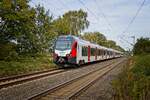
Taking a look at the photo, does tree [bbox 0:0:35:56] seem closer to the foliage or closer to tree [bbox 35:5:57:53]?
tree [bbox 35:5:57:53]

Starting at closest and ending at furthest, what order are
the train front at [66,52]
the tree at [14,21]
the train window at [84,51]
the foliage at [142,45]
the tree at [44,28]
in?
the train front at [66,52], the tree at [14,21], the train window at [84,51], the tree at [44,28], the foliage at [142,45]

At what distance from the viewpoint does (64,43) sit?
28516mm

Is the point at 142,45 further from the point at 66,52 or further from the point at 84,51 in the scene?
the point at 66,52

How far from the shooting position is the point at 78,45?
1148 inches

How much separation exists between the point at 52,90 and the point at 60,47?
49.6ft

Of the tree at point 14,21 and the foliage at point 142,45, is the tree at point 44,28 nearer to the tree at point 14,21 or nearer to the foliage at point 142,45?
the tree at point 14,21

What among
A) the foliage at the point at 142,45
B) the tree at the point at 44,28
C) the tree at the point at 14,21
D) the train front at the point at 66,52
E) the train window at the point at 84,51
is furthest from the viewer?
the foliage at the point at 142,45

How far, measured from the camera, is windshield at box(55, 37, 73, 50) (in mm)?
28219

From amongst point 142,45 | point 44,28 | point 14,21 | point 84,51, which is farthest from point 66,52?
point 142,45

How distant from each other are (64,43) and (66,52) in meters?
1.01

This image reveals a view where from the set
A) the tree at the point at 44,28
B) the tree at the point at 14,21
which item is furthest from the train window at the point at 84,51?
the tree at the point at 44,28

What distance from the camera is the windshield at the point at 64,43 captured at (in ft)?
92.6

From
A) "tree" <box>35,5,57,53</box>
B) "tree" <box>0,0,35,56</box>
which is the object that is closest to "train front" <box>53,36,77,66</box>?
"tree" <box>0,0,35,56</box>

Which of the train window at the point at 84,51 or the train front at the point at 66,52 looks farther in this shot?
the train window at the point at 84,51
